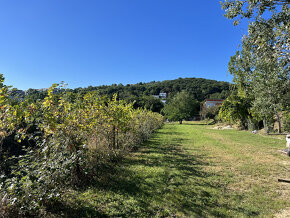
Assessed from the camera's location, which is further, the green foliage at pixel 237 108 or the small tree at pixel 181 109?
the small tree at pixel 181 109

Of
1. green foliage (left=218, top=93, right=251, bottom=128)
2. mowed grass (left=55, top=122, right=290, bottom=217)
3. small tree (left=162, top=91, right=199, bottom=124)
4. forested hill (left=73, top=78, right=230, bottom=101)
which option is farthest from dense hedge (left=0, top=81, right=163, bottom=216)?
forested hill (left=73, top=78, right=230, bottom=101)

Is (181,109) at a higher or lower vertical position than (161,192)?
higher

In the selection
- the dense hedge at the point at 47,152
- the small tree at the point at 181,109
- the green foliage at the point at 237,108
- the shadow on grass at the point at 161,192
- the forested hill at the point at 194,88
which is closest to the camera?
the dense hedge at the point at 47,152

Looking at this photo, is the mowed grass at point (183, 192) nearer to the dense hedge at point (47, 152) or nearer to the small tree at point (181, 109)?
the dense hedge at point (47, 152)

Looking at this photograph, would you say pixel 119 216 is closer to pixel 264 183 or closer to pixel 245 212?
pixel 245 212

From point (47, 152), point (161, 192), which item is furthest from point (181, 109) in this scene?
point (47, 152)

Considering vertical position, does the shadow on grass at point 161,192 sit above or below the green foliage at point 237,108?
below

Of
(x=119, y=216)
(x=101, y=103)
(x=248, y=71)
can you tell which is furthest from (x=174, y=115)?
(x=119, y=216)

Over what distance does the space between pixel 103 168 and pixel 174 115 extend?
34700 mm

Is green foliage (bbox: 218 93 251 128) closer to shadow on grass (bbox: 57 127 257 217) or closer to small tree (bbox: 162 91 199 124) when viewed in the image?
shadow on grass (bbox: 57 127 257 217)

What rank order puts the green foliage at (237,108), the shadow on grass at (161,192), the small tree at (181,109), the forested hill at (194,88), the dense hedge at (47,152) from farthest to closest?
the forested hill at (194,88)
the small tree at (181,109)
the green foliage at (237,108)
the shadow on grass at (161,192)
the dense hedge at (47,152)

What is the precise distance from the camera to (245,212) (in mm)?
2916

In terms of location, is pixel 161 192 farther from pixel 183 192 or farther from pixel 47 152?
pixel 47 152

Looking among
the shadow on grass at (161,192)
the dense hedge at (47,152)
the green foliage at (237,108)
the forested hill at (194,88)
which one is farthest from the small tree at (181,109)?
the dense hedge at (47,152)
